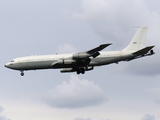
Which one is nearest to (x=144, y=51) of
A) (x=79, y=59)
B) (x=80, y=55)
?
(x=80, y=55)

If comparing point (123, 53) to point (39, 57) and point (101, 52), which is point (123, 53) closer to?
point (101, 52)

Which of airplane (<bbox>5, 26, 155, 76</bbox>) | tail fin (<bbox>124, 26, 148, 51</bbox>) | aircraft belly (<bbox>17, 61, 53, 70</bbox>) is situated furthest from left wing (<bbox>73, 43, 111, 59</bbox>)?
tail fin (<bbox>124, 26, 148, 51</bbox>)

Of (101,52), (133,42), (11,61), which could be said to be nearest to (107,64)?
(101,52)

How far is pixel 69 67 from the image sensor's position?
211 ft

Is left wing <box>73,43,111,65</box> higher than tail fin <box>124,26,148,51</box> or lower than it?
lower

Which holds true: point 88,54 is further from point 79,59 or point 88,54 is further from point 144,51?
point 144,51

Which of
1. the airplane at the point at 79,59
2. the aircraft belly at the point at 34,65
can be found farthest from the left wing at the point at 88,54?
the aircraft belly at the point at 34,65

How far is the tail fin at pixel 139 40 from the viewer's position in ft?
217

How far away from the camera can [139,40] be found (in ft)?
220

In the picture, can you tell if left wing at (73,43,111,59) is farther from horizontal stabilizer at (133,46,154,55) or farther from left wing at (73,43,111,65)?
horizontal stabilizer at (133,46,154,55)

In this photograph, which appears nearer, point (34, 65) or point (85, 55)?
point (85, 55)

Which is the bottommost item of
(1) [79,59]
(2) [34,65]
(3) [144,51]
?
(2) [34,65]

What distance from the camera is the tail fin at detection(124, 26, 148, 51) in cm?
6606

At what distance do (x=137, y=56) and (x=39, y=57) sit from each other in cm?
1720
